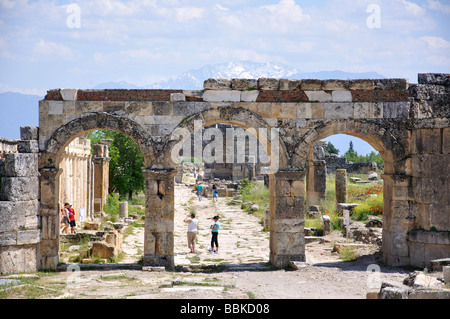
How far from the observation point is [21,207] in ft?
36.6

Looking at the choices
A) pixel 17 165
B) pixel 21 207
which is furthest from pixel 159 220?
pixel 17 165

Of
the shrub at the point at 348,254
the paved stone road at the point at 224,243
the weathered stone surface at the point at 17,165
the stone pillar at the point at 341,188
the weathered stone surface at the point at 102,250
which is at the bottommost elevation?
the paved stone road at the point at 224,243

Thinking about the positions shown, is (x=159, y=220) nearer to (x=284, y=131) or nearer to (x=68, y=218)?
(x=284, y=131)

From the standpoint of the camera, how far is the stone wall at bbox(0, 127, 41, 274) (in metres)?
10.9

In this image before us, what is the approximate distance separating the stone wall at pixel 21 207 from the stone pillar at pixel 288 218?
543 cm

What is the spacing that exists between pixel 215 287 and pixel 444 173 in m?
5.84

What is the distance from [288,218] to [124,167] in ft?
53.3

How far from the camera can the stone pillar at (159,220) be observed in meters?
11.6

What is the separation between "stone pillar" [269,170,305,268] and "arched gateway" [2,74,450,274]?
0.9 inches

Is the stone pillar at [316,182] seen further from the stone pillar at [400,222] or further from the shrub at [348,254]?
the stone pillar at [400,222]

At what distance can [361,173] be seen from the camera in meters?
36.3

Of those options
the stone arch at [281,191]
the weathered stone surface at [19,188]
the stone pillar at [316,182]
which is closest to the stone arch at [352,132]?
the stone arch at [281,191]
